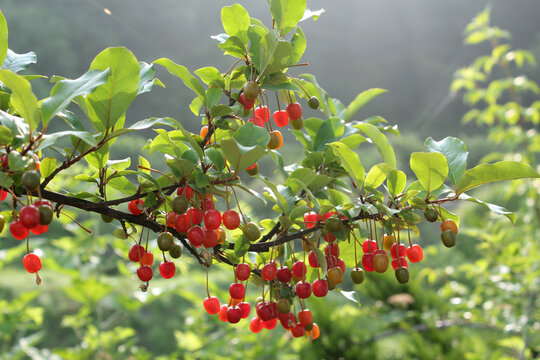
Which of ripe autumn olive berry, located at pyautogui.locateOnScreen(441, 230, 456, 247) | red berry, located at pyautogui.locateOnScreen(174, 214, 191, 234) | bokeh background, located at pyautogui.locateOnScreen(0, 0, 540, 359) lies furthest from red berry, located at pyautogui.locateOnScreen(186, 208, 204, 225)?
bokeh background, located at pyautogui.locateOnScreen(0, 0, 540, 359)

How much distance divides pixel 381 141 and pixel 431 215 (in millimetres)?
81

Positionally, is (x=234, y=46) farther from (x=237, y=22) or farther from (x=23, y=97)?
(x=23, y=97)

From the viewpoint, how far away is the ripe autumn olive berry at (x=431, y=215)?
400 millimetres

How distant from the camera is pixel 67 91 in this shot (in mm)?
314

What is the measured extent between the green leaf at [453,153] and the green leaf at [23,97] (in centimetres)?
33

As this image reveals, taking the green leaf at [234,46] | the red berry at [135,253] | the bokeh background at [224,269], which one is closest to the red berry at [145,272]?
the red berry at [135,253]

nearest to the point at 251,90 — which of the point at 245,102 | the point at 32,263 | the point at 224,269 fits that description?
the point at 245,102

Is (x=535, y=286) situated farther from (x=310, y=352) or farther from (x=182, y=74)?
(x=182, y=74)

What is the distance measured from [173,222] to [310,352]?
1221 mm

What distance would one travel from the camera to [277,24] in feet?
1.41

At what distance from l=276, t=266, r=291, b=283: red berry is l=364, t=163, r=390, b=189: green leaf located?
0.11 m

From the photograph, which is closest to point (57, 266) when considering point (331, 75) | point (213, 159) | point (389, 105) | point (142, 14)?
point (213, 159)

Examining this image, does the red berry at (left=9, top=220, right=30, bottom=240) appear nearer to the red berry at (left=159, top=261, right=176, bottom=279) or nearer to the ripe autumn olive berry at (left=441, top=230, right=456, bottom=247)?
the red berry at (left=159, top=261, right=176, bottom=279)

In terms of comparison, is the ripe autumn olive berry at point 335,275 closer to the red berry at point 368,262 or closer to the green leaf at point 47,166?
the red berry at point 368,262
